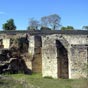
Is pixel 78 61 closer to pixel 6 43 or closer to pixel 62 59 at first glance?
pixel 62 59

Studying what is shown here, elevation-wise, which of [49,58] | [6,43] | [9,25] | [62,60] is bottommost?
[62,60]

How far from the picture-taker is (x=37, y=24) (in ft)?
217

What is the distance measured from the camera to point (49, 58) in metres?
22.4

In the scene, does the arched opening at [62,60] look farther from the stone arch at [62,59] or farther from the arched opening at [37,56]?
the arched opening at [37,56]

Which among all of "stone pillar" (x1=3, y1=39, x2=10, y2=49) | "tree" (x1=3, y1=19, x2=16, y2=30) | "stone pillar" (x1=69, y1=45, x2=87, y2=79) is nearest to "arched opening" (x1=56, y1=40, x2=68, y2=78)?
"stone pillar" (x1=69, y1=45, x2=87, y2=79)

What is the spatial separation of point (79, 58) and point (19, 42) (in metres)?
10.7

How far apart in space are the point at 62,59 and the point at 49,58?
37.0 inches

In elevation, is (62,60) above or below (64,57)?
below

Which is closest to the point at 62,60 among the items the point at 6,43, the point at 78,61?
the point at 78,61

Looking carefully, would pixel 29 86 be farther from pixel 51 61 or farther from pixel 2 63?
pixel 2 63

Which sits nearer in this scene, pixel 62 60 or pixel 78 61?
pixel 78 61

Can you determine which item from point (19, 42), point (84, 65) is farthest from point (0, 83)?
point (19, 42)

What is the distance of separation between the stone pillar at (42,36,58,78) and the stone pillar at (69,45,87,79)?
2.28 meters

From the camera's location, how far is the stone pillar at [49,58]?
22011 millimetres
